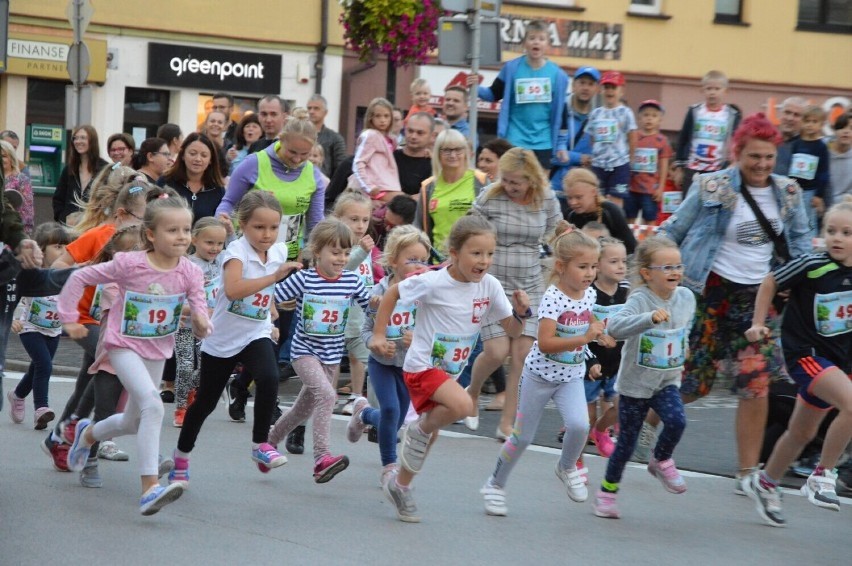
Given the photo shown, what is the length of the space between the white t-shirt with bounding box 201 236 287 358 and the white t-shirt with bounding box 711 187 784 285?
Result: 2525 mm

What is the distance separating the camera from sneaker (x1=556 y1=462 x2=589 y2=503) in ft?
25.3

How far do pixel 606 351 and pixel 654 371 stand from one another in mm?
2254

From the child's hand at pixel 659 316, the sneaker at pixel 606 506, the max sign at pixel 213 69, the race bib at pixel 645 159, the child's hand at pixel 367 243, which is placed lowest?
the sneaker at pixel 606 506

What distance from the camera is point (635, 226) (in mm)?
13992

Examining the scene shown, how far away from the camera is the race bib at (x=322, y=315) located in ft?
27.4

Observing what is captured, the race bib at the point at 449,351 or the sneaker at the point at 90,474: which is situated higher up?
the race bib at the point at 449,351

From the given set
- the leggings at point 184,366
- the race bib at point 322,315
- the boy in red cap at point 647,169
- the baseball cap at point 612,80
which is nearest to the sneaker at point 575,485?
the race bib at point 322,315

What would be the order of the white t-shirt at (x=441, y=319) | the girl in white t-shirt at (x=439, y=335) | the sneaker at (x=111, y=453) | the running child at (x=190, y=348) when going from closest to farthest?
1. the girl in white t-shirt at (x=439, y=335)
2. the white t-shirt at (x=441, y=319)
3. the sneaker at (x=111, y=453)
4. the running child at (x=190, y=348)

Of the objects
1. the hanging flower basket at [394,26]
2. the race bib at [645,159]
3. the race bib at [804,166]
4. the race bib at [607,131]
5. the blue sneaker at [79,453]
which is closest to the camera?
the blue sneaker at [79,453]

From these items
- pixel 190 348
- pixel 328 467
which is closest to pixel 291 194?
pixel 190 348

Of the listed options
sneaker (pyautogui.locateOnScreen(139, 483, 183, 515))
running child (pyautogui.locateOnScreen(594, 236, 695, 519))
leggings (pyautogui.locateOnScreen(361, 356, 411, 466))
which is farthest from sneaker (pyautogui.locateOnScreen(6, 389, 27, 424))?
running child (pyautogui.locateOnScreen(594, 236, 695, 519))

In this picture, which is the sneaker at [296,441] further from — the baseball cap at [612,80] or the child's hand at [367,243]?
the baseball cap at [612,80]

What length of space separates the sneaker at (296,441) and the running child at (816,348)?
9.74 ft

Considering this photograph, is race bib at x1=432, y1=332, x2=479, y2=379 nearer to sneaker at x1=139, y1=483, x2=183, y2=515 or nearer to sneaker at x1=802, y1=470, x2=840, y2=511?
sneaker at x1=139, y1=483, x2=183, y2=515
